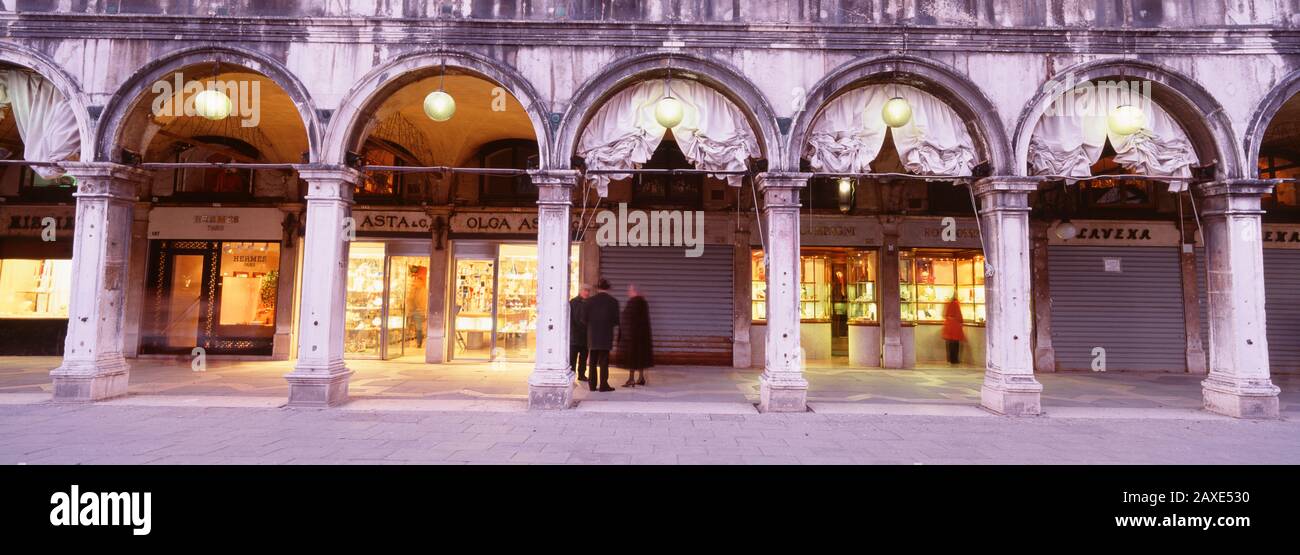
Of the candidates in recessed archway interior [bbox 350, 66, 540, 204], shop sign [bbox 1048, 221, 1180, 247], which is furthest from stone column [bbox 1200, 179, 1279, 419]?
recessed archway interior [bbox 350, 66, 540, 204]

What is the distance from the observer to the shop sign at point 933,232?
1256 centimetres

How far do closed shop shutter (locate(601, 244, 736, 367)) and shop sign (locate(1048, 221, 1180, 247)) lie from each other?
7607mm

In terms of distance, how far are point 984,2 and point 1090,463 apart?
258 inches

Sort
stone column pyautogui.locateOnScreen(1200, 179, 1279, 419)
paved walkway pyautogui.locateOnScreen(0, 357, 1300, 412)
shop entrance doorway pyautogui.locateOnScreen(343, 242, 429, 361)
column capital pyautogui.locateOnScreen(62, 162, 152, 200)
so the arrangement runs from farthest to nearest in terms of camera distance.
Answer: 1. shop entrance doorway pyautogui.locateOnScreen(343, 242, 429, 361)
2. paved walkway pyautogui.locateOnScreen(0, 357, 1300, 412)
3. column capital pyautogui.locateOnScreen(62, 162, 152, 200)
4. stone column pyautogui.locateOnScreen(1200, 179, 1279, 419)

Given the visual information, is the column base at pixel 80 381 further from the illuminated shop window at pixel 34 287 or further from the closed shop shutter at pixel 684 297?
the closed shop shutter at pixel 684 297

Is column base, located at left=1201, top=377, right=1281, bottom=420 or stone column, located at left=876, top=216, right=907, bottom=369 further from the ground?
stone column, located at left=876, top=216, right=907, bottom=369

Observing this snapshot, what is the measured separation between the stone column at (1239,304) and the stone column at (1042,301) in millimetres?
4201

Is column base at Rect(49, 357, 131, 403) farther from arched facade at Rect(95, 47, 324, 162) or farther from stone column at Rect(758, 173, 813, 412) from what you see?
stone column at Rect(758, 173, 813, 412)

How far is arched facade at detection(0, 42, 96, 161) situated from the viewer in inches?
306

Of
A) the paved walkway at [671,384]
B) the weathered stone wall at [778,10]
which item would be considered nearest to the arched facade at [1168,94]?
the weathered stone wall at [778,10]

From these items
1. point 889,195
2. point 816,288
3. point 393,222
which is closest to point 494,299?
point 393,222

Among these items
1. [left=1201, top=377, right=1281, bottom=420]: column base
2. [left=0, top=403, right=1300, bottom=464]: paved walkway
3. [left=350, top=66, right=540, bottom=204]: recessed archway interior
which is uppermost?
[left=350, top=66, right=540, bottom=204]: recessed archway interior

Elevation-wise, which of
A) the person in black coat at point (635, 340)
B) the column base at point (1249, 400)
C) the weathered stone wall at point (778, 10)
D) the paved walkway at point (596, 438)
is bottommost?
the paved walkway at point (596, 438)

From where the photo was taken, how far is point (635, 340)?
9.73 metres
